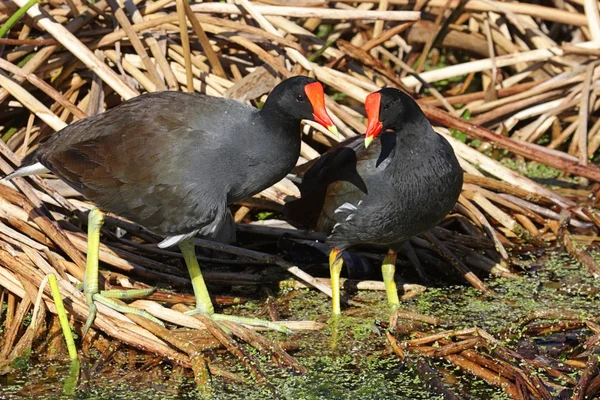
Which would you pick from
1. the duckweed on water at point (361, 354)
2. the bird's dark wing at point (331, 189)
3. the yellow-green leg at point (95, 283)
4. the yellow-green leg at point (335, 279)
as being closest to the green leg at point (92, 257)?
the yellow-green leg at point (95, 283)

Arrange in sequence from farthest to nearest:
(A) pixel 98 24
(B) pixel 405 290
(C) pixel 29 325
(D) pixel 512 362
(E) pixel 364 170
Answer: (A) pixel 98 24, (B) pixel 405 290, (E) pixel 364 170, (C) pixel 29 325, (D) pixel 512 362

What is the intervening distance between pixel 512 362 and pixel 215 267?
162 centimetres

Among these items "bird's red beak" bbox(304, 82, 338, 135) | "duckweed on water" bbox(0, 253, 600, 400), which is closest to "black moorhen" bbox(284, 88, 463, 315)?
"bird's red beak" bbox(304, 82, 338, 135)

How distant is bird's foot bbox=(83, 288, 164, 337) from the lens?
12.3ft

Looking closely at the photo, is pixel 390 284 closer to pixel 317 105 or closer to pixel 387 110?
pixel 387 110

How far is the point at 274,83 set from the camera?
16.4 feet

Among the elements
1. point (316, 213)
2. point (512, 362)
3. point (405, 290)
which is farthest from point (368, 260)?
point (512, 362)

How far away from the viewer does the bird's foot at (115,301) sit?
3.75 meters

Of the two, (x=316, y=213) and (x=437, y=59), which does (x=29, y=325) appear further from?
(x=437, y=59)

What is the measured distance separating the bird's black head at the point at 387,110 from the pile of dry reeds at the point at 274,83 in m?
0.76

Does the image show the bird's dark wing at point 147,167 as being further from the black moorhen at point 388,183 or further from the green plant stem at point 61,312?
the black moorhen at point 388,183

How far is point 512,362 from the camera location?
Answer: 348 centimetres

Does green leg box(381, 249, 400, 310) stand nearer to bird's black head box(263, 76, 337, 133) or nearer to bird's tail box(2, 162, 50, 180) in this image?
bird's black head box(263, 76, 337, 133)

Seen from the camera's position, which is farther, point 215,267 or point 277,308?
point 215,267
